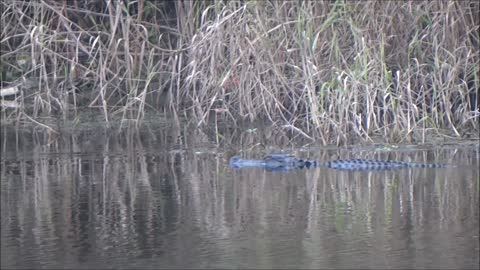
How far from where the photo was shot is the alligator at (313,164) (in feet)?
24.3

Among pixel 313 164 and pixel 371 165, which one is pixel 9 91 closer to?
pixel 313 164

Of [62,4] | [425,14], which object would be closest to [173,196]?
[425,14]

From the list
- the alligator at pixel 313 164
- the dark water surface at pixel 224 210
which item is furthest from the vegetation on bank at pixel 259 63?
the alligator at pixel 313 164

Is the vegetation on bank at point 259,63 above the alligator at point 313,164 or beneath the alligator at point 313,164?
above

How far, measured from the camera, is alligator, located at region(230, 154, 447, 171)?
24.3ft

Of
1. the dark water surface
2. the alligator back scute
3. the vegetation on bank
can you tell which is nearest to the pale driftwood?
the vegetation on bank

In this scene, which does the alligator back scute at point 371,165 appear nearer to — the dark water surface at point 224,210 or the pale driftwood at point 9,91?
the dark water surface at point 224,210

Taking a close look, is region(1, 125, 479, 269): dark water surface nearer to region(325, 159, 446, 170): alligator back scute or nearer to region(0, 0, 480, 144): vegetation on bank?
region(325, 159, 446, 170): alligator back scute

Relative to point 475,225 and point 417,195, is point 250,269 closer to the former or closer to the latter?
point 475,225

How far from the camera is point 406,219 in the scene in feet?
→ 19.4

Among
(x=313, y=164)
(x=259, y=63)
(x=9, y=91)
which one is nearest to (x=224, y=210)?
(x=313, y=164)

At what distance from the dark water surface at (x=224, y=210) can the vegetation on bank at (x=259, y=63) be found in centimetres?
51

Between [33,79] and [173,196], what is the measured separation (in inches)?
150

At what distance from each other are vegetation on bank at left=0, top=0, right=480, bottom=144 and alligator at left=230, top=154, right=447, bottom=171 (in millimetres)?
900
